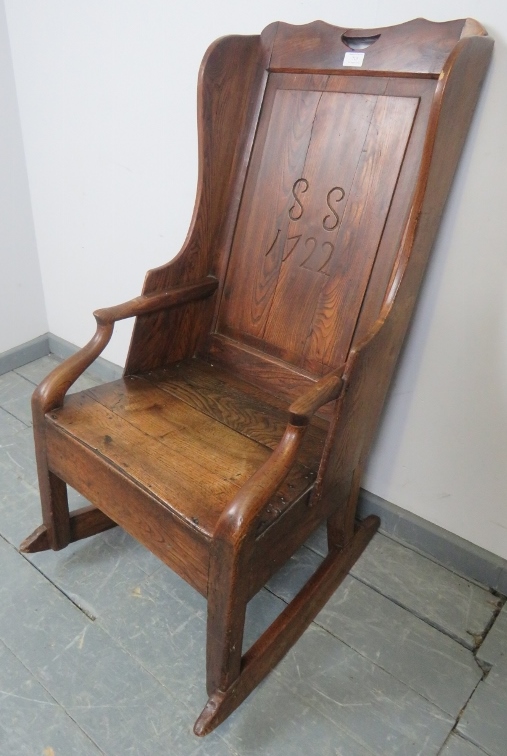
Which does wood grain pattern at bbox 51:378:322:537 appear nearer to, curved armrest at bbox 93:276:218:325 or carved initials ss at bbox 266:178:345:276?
curved armrest at bbox 93:276:218:325

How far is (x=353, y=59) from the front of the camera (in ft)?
3.91

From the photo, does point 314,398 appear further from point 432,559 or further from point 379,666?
point 432,559

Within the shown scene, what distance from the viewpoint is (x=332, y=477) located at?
3.82 ft

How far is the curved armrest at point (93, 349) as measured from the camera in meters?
1.23

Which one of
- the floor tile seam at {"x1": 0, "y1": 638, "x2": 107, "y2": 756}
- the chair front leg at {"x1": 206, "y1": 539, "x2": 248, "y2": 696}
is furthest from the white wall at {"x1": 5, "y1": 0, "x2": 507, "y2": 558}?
the floor tile seam at {"x1": 0, "y1": 638, "x2": 107, "y2": 756}

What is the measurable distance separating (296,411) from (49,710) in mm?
821

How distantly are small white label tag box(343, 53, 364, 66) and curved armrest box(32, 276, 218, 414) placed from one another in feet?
2.07

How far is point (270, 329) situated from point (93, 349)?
1.43 feet

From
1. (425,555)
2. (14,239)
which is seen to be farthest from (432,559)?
(14,239)

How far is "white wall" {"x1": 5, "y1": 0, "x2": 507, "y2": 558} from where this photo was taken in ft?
3.96

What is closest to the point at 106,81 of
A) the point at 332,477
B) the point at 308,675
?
the point at 332,477

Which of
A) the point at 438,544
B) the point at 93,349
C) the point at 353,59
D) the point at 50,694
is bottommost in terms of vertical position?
the point at 50,694

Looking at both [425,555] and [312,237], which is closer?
[312,237]

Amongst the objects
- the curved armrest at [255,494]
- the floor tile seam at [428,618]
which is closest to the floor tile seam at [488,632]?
the floor tile seam at [428,618]
